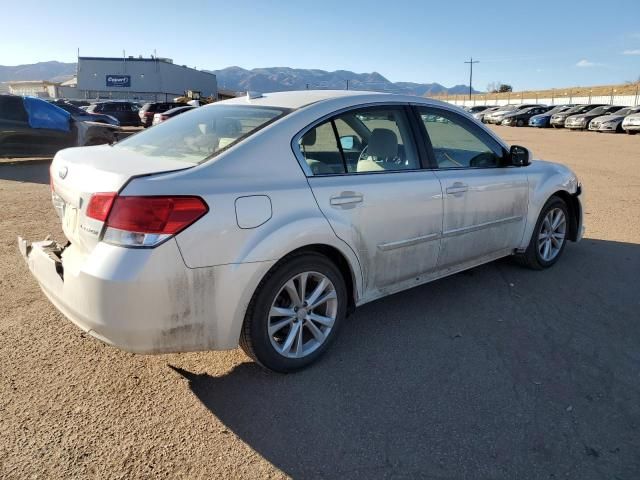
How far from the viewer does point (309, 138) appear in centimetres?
319

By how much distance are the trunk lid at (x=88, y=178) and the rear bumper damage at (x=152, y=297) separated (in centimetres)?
12

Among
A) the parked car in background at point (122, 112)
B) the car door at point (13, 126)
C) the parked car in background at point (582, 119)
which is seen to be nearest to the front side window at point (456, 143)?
the car door at point (13, 126)

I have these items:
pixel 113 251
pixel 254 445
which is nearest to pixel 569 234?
pixel 254 445

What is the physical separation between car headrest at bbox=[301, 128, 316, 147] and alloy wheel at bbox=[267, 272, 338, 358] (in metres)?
0.81

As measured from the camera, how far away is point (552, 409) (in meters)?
2.82

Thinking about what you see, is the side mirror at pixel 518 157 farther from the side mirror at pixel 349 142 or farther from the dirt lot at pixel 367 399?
the side mirror at pixel 349 142

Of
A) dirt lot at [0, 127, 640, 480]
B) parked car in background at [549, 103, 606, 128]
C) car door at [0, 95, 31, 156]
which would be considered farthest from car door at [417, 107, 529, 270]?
parked car in background at [549, 103, 606, 128]

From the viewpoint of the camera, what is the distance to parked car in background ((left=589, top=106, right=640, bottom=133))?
99.5 feet

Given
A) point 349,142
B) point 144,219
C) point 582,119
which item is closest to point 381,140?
point 349,142

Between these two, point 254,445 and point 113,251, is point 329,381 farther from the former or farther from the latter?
point 113,251

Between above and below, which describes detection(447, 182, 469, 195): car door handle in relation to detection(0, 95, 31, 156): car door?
below

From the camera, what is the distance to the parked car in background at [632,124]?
2811 cm

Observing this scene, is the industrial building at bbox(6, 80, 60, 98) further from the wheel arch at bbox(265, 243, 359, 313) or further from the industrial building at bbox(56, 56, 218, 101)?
the wheel arch at bbox(265, 243, 359, 313)

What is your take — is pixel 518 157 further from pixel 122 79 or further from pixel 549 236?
pixel 122 79
